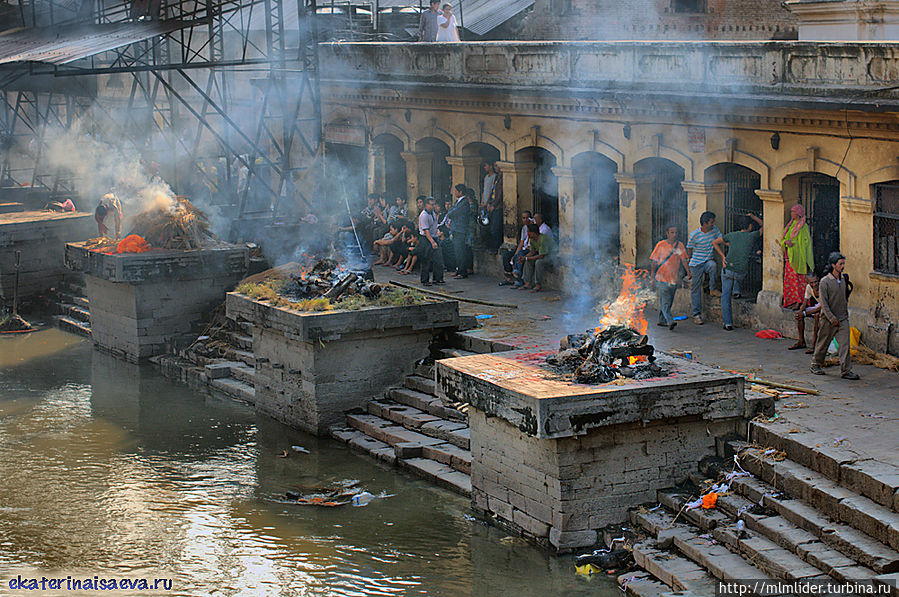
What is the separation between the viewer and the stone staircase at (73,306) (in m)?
22.0

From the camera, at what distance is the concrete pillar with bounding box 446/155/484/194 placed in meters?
22.0

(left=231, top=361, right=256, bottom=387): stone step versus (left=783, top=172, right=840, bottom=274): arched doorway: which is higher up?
(left=783, top=172, right=840, bottom=274): arched doorway

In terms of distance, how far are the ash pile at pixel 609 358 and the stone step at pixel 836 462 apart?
1.07m

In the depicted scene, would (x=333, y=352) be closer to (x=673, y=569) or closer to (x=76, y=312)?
(x=673, y=569)

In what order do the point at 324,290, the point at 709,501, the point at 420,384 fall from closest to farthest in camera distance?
the point at 709,501, the point at 420,384, the point at 324,290

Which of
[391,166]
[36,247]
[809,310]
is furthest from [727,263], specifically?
[36,247]

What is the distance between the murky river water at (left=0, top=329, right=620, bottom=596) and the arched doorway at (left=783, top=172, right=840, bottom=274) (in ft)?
20.1

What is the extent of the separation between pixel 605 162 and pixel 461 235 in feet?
9.54

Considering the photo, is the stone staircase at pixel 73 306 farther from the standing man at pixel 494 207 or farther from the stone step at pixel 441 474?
the stone step at pixel 441 474

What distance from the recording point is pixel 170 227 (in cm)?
1928

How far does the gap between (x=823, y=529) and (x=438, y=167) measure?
15.0 m

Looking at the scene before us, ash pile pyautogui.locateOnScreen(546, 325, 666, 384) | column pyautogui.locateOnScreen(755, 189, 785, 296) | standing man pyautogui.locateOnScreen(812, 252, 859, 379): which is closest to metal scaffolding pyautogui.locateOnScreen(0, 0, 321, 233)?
column pyautogui.locateOnScreen(755, 189, 785, 296)

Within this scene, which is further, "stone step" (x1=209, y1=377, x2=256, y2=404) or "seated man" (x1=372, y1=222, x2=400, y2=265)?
"seated man" (x1=372, y1=222, x2=400, y2=265)

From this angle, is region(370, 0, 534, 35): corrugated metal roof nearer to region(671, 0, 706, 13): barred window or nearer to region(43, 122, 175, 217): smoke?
region(671, 0, 706, 13): barred window
